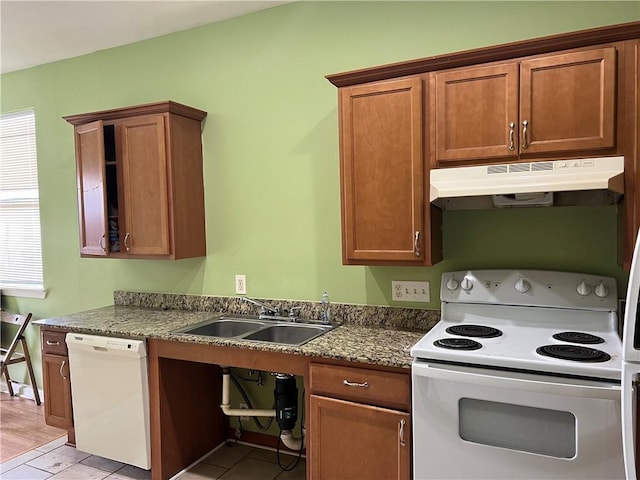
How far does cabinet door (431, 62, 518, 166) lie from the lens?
1913 mm

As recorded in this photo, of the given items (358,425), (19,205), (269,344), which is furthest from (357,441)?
(19,205)

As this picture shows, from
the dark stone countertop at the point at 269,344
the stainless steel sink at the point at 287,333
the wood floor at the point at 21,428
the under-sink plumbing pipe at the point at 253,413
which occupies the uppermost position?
the dark stone countertop at the point at 269,344

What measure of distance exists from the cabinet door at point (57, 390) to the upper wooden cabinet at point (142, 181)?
72cm

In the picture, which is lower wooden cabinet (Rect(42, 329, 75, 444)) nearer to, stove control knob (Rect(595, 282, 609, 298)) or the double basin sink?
the double basin sink

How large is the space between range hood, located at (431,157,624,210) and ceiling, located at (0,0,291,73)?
1581 mm

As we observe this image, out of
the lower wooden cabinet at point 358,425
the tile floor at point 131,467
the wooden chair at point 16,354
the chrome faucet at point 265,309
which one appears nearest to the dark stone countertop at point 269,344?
the lower wooden cabinet at point 358,425

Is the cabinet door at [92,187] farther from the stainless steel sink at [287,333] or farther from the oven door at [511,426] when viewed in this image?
the oven door at [511,426]

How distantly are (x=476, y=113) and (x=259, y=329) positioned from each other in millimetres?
1611

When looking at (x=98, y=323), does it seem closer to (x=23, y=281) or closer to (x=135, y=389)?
(x=135, y=389)

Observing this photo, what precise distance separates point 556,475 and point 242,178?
2.21 meters

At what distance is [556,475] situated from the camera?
1.62m

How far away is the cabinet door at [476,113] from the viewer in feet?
6.28

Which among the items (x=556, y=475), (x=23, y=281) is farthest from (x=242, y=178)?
(x=23, y=281)

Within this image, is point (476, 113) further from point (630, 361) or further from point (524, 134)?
point (630, 361)
